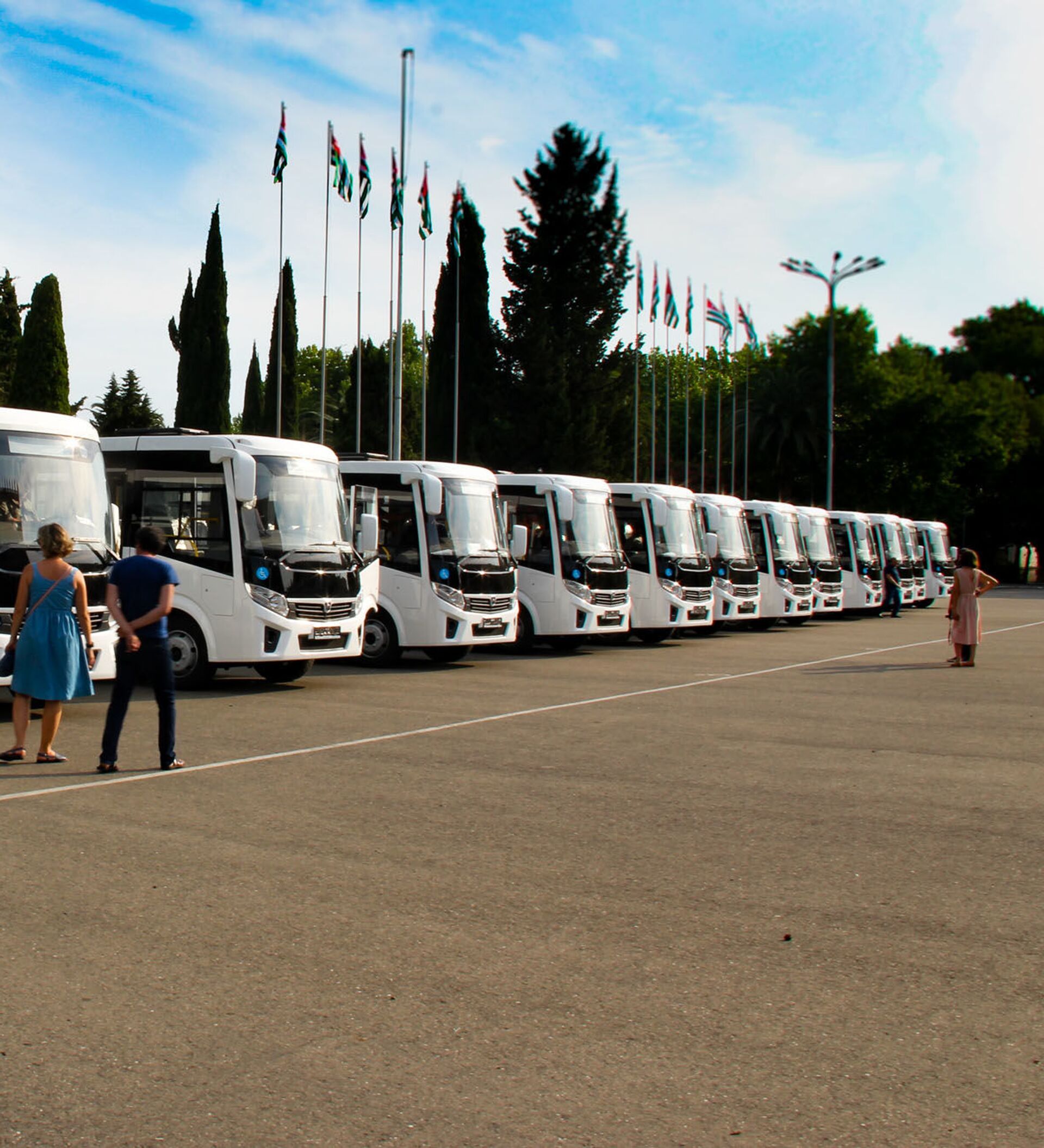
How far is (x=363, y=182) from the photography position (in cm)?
3841

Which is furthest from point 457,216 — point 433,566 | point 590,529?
point 433,566

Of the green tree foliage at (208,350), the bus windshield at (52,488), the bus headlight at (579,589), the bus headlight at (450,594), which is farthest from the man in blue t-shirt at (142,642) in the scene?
the green tree foliage at (208,350)

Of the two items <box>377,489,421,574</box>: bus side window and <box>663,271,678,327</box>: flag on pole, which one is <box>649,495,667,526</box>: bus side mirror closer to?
<box>377,489,421,574</box>: bus side window

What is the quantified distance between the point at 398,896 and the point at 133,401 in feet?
225

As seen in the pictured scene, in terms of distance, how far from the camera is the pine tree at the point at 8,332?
47.7m

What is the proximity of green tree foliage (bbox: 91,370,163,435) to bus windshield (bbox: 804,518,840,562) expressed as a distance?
130 ft

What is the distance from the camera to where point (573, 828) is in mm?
7969

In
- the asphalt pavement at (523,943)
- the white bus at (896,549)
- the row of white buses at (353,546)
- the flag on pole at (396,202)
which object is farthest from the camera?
the white bus at (896,549)

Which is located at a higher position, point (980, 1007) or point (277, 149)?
point (277, 149)

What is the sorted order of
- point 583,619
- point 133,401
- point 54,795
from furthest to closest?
point 133,401 → point 583,619 → point 54,795

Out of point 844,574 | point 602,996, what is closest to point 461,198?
A: point 844,574

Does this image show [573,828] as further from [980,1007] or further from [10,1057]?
[10,1057]

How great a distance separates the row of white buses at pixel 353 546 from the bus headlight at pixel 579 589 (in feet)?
0.14

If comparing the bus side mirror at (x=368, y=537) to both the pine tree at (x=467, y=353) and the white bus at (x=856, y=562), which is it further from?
the pine tree at (x=467, y=353)
